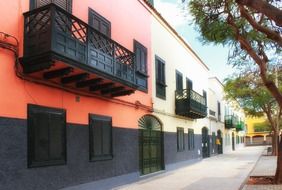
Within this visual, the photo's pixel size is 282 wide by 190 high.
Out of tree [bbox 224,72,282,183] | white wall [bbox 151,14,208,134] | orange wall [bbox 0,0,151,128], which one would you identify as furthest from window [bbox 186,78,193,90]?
orange wall [bbox 0,0,151,128]

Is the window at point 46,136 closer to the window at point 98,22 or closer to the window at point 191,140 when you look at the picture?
the window at point 98,22

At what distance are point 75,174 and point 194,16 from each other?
24.6 ft

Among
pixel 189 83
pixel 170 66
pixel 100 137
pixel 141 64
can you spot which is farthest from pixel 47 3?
pixel 189 83

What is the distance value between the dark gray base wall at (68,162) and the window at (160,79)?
4.22 metres

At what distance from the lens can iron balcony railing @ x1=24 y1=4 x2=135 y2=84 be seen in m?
10.1

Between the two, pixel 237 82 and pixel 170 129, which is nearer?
pixel 170 129

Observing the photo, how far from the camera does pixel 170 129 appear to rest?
23.0m

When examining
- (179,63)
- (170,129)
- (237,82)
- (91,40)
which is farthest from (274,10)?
(237,82)

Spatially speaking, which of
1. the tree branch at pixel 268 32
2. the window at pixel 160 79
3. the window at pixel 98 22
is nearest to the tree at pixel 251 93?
the window at pixel 160 79

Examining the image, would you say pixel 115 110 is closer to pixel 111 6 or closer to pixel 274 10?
pixel 111 6

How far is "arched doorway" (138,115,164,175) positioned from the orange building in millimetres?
2281

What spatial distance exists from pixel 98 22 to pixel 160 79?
25.1ft

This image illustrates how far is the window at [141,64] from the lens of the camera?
708 inches

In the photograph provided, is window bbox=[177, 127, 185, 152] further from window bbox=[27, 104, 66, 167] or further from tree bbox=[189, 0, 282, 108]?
window bbox=[27, 104, 66, 167]
